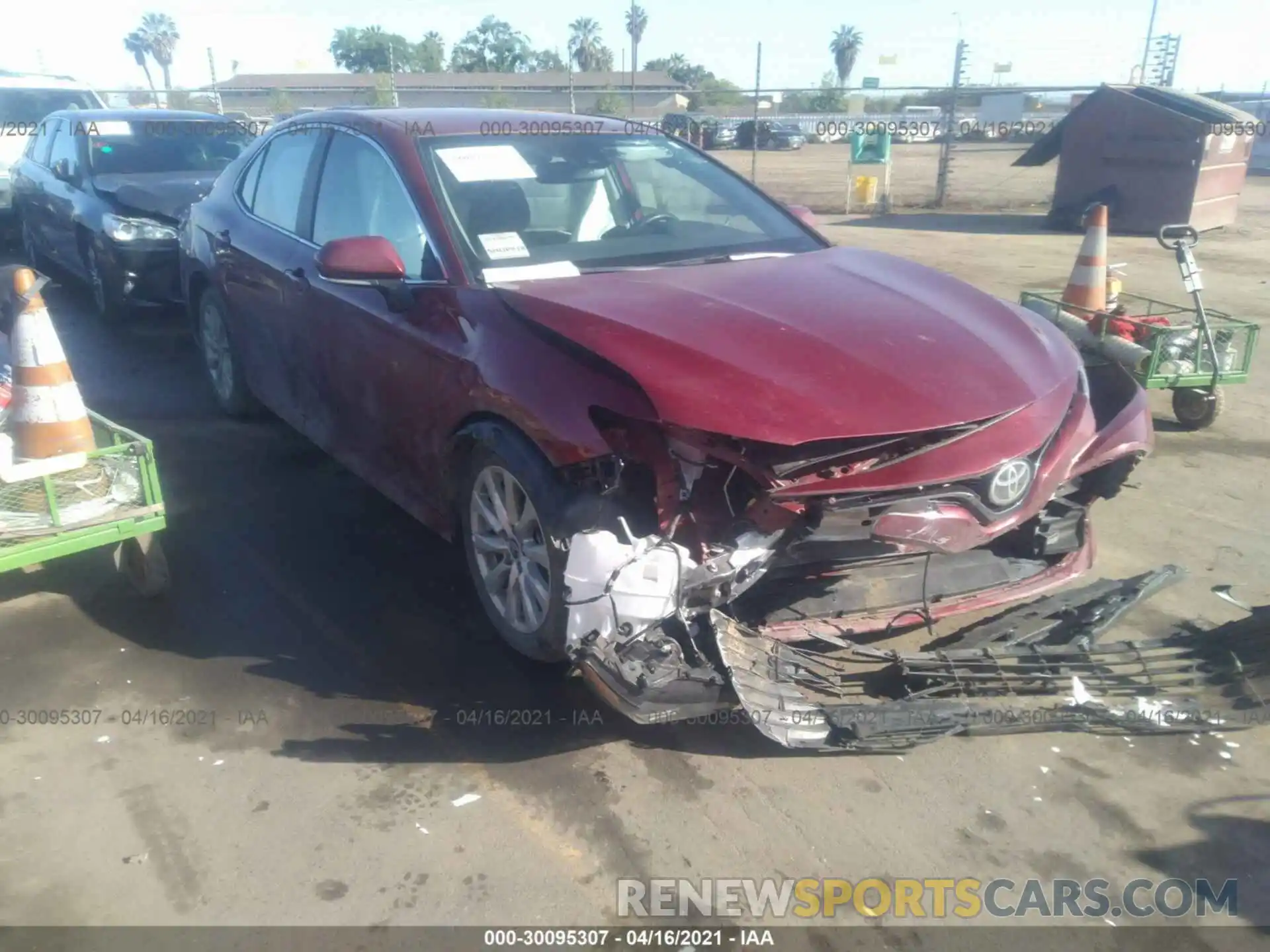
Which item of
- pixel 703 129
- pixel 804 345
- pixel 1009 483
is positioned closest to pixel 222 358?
pixel 804 345

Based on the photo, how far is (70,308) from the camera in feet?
29.8

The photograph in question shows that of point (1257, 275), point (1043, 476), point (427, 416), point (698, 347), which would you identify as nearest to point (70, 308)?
point (427, 416)

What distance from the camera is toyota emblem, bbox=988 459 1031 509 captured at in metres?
2.98

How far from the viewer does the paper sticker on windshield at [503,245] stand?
3666 millimetres

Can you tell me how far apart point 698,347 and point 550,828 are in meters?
1.43

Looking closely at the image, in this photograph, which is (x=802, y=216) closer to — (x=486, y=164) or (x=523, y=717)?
(x=486, y=164)

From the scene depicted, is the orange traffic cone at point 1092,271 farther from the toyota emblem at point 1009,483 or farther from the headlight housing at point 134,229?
the headlight housing at point 134,229

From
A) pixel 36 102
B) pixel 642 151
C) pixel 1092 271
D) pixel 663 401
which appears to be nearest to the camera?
pixel 663 401

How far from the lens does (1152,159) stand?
1481 centimetres

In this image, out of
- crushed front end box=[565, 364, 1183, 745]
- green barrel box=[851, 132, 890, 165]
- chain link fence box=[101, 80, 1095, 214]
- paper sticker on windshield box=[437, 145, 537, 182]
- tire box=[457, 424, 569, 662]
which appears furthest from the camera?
chain link fence box=[101, 80, 1095, 214]

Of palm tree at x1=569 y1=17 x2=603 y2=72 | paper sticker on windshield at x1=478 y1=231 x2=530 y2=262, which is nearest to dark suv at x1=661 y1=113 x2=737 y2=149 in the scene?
paper sticker on windshield at x1=478 y1=231 x2=530 y2=262

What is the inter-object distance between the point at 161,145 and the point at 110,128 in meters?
0.41

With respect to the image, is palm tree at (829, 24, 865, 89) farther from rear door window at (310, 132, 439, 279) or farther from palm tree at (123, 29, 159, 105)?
rear door window at (310, 132, 439, 279)

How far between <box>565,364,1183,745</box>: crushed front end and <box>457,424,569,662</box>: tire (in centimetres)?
10
